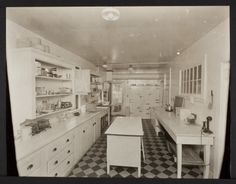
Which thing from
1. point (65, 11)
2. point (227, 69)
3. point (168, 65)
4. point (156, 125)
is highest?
point (65, 11)

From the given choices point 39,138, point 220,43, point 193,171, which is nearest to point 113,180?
point 193,171

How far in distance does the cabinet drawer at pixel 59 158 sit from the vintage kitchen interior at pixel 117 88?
0.01 metres

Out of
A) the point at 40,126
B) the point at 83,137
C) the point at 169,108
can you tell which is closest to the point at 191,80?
the point at 169,108

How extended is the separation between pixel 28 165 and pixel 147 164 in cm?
116

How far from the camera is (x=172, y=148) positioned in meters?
1.75

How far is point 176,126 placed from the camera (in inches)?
80.2

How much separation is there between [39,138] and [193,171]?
1579 mm

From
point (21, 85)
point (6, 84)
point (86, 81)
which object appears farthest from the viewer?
point (86, 81)

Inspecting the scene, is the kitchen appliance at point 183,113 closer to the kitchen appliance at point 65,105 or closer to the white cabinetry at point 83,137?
the white cabinetry at point 83,137

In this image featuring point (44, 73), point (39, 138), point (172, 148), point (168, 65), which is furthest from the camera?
point (168, 65)

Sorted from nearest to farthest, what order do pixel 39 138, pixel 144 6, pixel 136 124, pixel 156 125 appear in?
pixel 144 6 < pixel 39 138 < pixel 136 124 < pixel 156 125

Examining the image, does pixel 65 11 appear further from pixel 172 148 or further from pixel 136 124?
pixel 172 148

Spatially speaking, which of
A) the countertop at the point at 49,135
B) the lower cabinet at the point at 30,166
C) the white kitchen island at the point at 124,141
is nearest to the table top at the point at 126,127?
the white kitchen island at the point at 124,141

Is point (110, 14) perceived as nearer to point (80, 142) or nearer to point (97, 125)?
point (97, 125)
